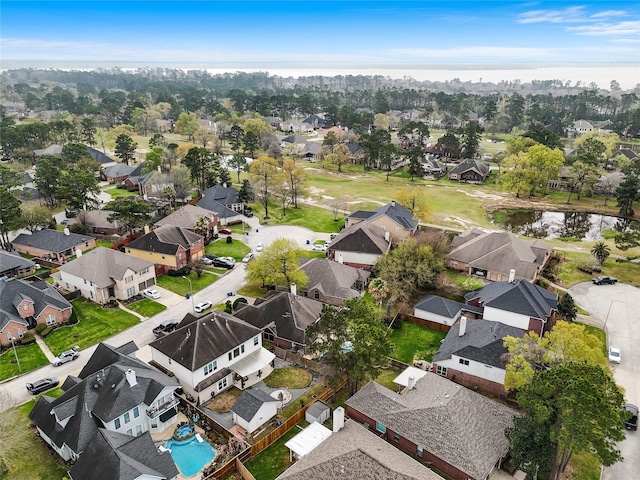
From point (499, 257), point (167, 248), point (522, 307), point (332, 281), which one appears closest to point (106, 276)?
point (167, 248)

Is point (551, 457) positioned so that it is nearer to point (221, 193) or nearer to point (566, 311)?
point (566, 311)

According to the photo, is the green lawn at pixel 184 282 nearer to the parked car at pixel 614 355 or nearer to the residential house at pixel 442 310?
the residential house at pixel 442 310

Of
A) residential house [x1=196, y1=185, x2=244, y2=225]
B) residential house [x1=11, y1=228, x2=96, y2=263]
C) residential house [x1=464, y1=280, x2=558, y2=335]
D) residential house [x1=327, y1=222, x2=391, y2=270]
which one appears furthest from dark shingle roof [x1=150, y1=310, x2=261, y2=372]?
residential house [x1=196, y1=185, x2=244, y2=225]

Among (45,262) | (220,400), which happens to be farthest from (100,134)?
(220,400)

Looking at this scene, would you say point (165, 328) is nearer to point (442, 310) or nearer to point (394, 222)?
point (442, 310)

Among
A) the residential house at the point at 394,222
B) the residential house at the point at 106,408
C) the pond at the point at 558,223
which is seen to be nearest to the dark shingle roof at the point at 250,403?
the residential house at the point at 106,408

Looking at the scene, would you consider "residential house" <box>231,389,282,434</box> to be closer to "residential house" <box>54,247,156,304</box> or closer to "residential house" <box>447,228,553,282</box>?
"residential house" <box>54,247,156,304</box>
